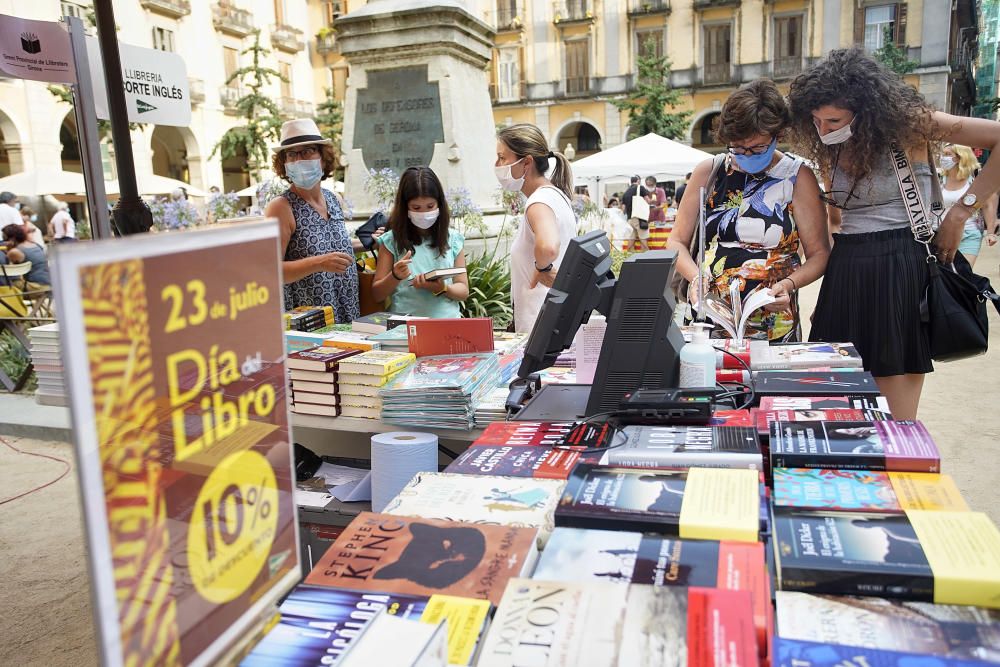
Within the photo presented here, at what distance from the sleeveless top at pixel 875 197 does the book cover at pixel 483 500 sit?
1.65 meters

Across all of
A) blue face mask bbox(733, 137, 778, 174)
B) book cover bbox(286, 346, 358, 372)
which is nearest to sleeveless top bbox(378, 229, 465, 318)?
book cover bbox(286, 346, 358, 372)

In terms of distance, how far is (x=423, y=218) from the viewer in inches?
140

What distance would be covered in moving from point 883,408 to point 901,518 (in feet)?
1.99

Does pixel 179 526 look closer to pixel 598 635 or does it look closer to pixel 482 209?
pixel 598 635

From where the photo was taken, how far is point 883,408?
169cm

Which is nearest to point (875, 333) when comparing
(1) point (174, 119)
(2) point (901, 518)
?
(2) point (901, 518)

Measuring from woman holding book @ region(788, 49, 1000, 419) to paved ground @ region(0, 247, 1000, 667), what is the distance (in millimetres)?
1404

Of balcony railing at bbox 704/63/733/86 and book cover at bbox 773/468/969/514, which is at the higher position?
balcony railing at bbox 704/63/733/86

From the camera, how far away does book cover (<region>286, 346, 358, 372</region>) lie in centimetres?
231

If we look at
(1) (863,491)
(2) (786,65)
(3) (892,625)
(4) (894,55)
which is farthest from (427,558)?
(2) (786,65)

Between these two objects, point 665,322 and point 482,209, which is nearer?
point 665,322

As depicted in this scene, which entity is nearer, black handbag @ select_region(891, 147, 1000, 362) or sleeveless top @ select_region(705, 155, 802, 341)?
black handbag @ select_region(891, 147, 1000, 362)

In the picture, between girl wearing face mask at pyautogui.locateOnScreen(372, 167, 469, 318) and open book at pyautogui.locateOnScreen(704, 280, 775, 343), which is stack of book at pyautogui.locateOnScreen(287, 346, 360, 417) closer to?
girl wearing face mask at pyautogui.locateOnScreen(372, 167, 469, 318)

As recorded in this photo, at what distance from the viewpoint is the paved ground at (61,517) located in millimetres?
2764
